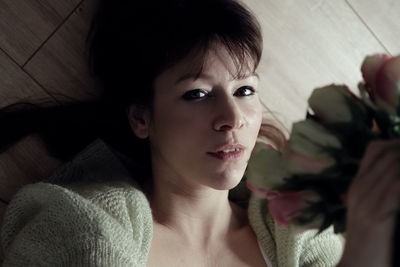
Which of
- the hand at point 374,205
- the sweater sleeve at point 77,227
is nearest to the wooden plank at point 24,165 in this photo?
the sweater sleeve at point 77,227

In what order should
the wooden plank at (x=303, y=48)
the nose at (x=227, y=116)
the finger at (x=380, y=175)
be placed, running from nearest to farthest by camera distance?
the finger at (x=380, y=175), the nose at (x=227, y=116), the wooden plank at (x=303, y=48)

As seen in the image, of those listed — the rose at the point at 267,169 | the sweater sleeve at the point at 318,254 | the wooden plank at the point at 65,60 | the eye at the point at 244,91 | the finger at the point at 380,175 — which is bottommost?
the sweater sleeve at the point at 318,254

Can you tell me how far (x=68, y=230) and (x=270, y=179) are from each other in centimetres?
49

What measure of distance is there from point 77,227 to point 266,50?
66cm

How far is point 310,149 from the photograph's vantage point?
49 centimetres

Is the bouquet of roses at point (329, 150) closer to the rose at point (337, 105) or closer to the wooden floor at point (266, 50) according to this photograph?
the rose at point (337, 105)

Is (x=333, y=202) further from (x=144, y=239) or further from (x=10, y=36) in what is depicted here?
(x=10, y=36)

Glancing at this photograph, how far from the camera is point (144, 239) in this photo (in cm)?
95

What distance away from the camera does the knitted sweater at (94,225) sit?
33.3 inches

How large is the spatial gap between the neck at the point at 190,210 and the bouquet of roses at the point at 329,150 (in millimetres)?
517

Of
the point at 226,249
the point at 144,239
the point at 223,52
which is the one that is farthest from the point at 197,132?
the point at 226,249

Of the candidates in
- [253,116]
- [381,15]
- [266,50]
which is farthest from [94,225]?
[381,15]

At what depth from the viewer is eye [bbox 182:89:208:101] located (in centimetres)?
88

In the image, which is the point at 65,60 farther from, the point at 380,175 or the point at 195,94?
the point at 380,175
